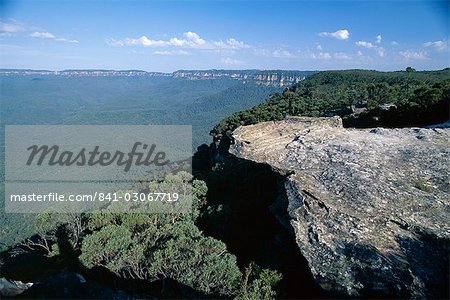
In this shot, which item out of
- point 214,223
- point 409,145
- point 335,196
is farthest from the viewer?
point 214,223

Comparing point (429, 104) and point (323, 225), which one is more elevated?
point (429, 104)

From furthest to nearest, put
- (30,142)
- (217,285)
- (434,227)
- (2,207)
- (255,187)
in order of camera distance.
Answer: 1. (30,142)
2. (2,207)
3. (255,187)
4. (217,285)
5. (434,227)

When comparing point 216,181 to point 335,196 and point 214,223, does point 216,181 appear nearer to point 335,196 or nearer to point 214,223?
point 214,223

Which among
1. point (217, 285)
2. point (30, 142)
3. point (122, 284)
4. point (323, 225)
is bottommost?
point (30, 142)

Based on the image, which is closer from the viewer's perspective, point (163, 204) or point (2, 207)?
point (163, 204)

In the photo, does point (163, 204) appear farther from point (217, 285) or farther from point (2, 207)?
point (2, 207)

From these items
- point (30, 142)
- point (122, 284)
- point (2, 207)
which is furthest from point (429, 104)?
point (30, 142)

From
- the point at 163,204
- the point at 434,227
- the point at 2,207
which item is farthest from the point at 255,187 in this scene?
the point at 2,207
